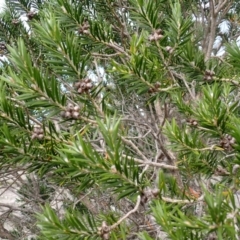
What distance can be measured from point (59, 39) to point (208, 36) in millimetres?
1562

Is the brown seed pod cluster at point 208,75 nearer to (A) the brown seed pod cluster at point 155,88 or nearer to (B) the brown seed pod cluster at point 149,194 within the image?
(A) the brown seed pod cluster at point 155,88

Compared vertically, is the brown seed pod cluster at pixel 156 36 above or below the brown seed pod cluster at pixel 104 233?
above

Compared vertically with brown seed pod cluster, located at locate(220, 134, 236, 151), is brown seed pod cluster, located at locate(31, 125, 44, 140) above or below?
above

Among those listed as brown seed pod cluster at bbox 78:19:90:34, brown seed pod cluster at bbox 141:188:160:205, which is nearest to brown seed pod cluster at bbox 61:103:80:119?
brown seed pod cluster at bbox 141:188:160:205

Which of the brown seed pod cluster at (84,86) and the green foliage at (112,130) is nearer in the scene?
the green foliage at (112,130)

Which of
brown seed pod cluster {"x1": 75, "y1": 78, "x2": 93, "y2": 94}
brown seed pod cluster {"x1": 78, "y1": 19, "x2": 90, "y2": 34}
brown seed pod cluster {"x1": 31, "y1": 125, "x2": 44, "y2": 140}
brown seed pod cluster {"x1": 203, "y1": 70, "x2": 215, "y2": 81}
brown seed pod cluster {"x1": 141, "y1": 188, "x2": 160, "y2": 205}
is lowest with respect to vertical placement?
brown seed pod cluster {"x1": 141, "y1": 188, "x2": 160, "y2": 205}

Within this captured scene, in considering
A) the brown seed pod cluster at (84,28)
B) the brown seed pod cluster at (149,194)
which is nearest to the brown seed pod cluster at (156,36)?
the brown seed pod cluster at (84,28)

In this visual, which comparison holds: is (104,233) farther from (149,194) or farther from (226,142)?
(226,142)

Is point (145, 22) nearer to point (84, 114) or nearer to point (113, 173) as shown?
point (84, 114)

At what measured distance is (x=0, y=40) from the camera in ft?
6.28

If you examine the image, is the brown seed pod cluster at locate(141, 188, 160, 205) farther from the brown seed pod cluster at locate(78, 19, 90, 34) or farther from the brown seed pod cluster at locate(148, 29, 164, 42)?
the brown seed pod cluster at locate(78, 19, 90, 34)

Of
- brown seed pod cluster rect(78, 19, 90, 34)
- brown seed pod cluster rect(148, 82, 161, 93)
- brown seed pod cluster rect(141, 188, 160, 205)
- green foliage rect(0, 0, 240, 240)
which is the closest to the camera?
→ green foliage rect(0, 0, 240, 240)

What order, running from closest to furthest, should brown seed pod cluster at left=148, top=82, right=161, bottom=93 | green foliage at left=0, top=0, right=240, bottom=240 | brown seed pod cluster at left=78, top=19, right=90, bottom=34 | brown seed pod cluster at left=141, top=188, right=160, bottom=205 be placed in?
green foliage at left=0, top=0, right=240, bottom=240 < brown seed pod cluster at left=141, top=188, right=160, bottom=205 < brown seed pod cluster at left=148, top=82, right=161, bottom=93 < brown seed pod cluster at left=78, top=19, right=90, bottom=34

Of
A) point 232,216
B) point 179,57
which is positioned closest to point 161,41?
point 179,57
